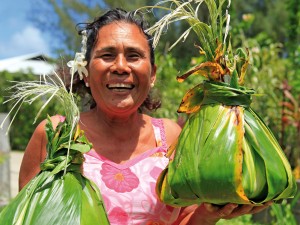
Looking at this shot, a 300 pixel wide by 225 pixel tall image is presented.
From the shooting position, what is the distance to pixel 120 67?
6.18ft

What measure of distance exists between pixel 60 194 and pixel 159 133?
2.36 feet

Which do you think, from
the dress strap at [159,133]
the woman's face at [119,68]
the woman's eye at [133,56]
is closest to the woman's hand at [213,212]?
the dress strap at [159,133]

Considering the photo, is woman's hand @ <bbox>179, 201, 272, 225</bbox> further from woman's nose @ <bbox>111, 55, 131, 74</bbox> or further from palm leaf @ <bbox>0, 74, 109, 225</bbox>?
woman's nose @ <bbox>111, 55, 131, 74</bbox>

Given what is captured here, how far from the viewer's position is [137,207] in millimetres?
1949

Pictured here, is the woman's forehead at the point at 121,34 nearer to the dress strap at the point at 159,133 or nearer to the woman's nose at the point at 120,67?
the woman's nose at the point at 120,67

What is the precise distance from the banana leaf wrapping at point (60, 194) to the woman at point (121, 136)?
0.31 m

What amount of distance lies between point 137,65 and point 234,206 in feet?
1.99

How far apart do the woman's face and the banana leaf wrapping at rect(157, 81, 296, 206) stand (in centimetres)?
31

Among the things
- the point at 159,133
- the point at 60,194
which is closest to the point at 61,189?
the point at 60,194

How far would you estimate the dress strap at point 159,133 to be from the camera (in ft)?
7.11

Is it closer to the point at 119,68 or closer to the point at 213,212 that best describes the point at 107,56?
the point at 119,68

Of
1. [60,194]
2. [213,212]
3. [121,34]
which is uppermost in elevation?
[121,34]

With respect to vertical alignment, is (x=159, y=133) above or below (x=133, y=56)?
below

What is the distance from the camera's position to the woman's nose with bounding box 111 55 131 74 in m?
1.88
